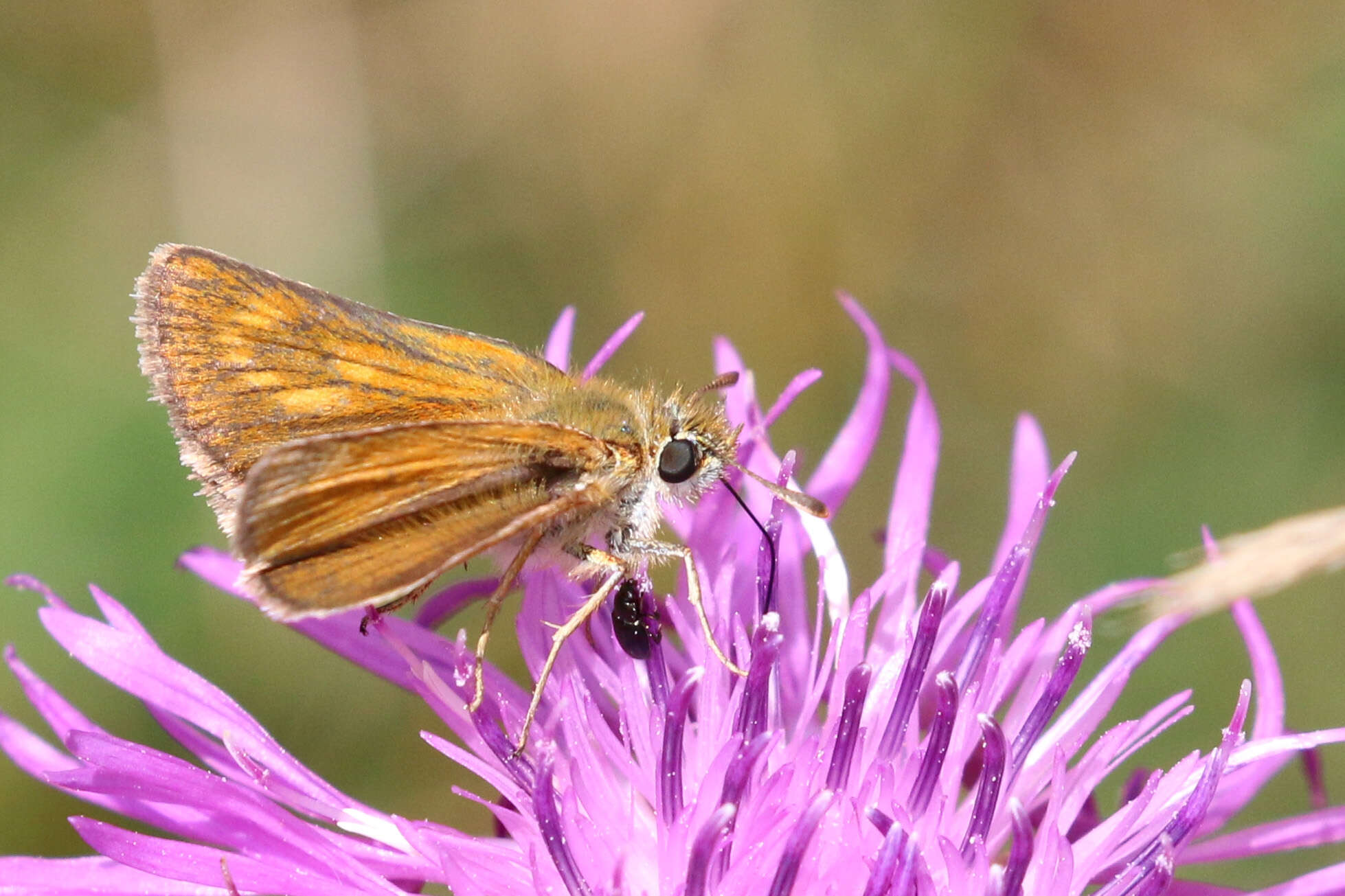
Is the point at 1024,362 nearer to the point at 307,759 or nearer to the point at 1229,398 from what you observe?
the point at 1229,398

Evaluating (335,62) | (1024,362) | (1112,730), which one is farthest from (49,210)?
(1112,730)

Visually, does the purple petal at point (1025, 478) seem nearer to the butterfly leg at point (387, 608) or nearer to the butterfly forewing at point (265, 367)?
the butterfly forewing at point (265, 367)

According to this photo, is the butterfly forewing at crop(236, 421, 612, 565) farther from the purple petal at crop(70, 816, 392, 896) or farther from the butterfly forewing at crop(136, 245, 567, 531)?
the purple petal at crop(70, 816, 392, 896)

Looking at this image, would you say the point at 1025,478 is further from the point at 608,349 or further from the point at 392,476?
the point at 392,476

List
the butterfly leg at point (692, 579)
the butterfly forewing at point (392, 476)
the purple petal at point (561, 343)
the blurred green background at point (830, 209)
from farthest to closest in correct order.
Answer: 1. the blurred green background at point (830, 209)
2. the purple petal at point (561, 343)
3. the butterfly leg at point (692, 579)
4. the butterfly forewing at point (392, 476)

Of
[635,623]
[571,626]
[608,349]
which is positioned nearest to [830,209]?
[608,349]

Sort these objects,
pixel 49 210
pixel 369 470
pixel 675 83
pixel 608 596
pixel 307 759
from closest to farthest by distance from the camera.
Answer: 1. pixel 369 470
2. pixel 608 596
3. pixel 307 759
4. pixel 49 210
5. pixel 675 83

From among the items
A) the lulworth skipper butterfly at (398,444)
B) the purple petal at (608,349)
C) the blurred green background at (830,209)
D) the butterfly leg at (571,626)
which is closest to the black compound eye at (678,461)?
the lulworth skipper butterfly at (398,444)
